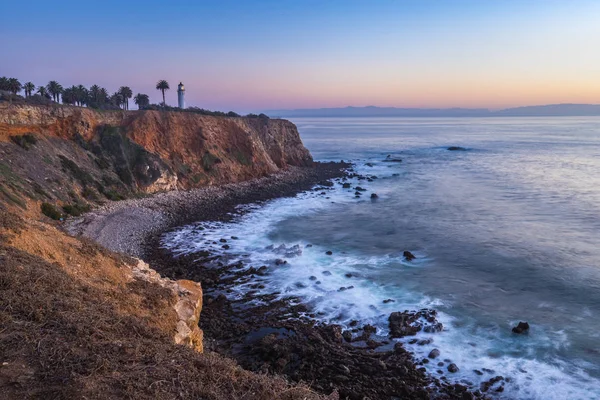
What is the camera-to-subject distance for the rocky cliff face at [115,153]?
2898 cm

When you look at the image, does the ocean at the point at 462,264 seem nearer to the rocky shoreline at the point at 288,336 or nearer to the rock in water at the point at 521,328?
the rock in water at the point at 521,328

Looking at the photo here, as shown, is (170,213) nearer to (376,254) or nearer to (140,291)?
(376,254)

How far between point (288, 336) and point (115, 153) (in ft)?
95.6

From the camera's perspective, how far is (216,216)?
33969 mm

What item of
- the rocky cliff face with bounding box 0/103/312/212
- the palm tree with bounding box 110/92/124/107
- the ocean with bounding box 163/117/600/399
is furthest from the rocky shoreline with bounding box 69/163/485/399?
the palm tree with bounding box 110/92/124/107

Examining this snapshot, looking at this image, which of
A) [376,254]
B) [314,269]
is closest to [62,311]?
[314,269]

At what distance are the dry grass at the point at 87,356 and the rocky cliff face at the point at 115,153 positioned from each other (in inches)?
722

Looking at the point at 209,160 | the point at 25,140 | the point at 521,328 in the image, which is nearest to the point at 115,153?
the point at 25,140

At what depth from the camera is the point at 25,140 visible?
30781 mm

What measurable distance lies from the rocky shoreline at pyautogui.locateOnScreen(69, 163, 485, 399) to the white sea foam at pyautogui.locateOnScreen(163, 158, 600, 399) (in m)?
0.68

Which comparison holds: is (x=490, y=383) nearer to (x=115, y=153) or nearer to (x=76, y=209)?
(x=76, y=209)

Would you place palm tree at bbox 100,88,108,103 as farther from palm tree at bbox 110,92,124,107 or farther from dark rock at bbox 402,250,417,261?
dark rock at bbox 402,250,417,261

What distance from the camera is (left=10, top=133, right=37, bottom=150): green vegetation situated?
99.5 ft

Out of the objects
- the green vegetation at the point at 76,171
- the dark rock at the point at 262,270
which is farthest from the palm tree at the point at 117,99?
the dark rock at the point at 262,270
